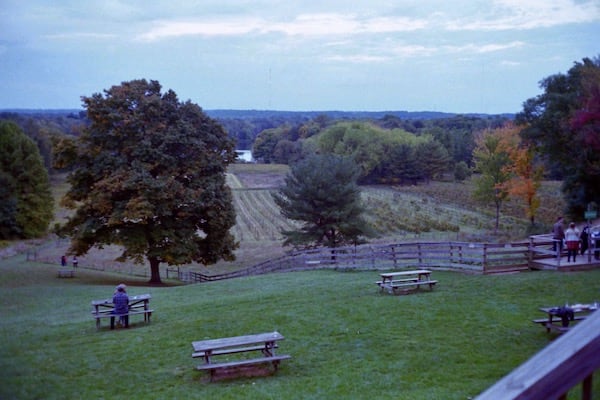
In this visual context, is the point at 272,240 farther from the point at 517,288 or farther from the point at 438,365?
the point at 438,365

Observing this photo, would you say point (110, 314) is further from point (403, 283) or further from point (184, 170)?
point (184, 170)

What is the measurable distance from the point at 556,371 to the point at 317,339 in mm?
11537

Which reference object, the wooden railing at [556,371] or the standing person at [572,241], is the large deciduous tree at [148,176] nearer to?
the standing person at [572,241]

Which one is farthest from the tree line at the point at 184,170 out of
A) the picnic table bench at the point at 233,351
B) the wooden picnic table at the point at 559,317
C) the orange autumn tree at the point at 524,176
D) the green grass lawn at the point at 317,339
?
the picnic table bench at the point at 233,351

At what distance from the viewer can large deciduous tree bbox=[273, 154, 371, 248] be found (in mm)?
34188

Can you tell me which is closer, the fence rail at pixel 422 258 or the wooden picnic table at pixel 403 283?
the wooden picnic table at pixel 403 283

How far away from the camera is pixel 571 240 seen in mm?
19188

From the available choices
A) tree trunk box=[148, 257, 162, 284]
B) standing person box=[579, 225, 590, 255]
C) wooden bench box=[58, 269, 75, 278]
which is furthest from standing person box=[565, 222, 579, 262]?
wooden bench box=[58, 269, 75, 278]

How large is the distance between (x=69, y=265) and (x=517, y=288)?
3047 cm

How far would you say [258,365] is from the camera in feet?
36.9

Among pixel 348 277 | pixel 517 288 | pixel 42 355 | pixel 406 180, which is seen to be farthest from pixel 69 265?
pixel 406 180

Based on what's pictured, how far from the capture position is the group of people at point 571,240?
19.2 metres

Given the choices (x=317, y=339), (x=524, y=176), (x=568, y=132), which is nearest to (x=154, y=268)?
(x=317, y=339)

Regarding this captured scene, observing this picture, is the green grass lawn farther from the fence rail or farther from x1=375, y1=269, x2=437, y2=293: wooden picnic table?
the fence rail
